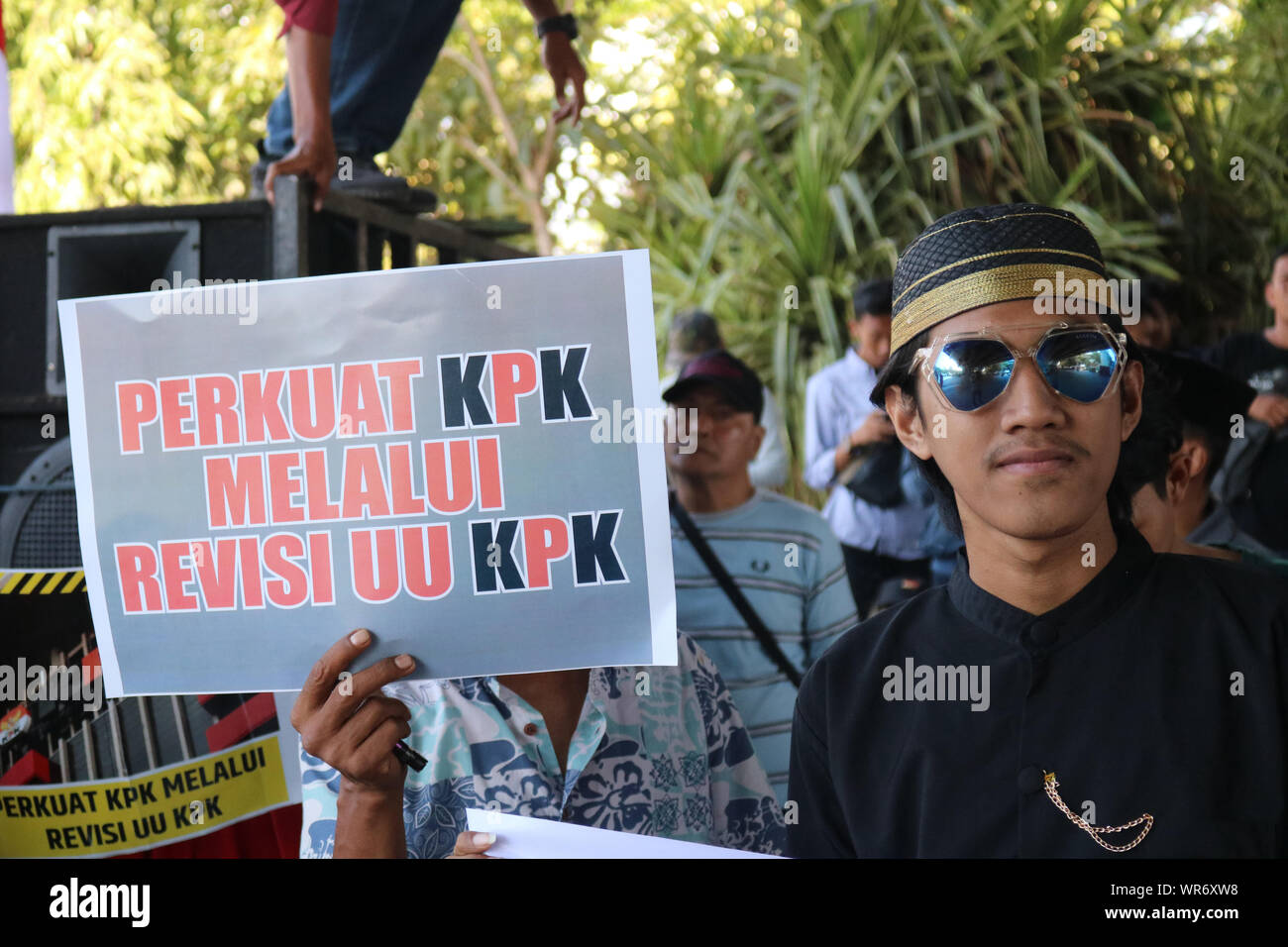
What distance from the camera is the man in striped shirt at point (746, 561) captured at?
2.93 meters

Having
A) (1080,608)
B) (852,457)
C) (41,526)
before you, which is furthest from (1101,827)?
(852,457)

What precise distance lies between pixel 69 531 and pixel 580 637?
1.67 meters

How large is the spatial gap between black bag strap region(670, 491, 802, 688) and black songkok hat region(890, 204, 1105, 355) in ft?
5.12

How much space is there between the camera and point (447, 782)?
1667 mm

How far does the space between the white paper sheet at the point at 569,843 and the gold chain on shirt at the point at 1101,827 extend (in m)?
0.30

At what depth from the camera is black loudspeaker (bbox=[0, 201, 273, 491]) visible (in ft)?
9.04

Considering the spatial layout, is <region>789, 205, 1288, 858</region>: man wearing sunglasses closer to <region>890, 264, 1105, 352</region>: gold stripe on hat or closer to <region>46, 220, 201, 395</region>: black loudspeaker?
<region>890, 264, 1105, 352</region>: gold stripe on hat

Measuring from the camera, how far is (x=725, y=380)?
336cm

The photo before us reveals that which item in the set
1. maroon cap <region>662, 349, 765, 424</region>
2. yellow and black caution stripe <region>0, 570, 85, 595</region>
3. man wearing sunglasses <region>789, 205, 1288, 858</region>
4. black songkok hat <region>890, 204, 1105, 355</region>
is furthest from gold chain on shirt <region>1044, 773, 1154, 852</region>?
maroon cap <region>662, 349, 765, 424</region>

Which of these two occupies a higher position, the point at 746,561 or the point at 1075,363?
the point at 1075,363

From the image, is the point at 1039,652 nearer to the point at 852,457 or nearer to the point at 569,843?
the point at 569,843

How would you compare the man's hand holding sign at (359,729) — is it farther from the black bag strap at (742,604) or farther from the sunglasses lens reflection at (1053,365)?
the black bag strap at (742,604)

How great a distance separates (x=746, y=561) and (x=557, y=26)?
1.29 m
